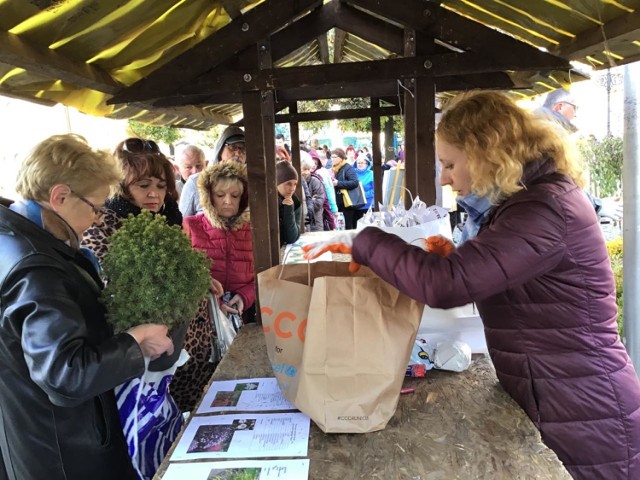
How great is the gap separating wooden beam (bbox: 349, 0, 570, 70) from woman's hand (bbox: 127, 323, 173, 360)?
68.6 inches

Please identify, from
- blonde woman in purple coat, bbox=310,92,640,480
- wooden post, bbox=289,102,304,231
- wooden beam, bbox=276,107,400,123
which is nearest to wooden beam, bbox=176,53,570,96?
blonde woman in purple coat, bbox=310,92,640,480

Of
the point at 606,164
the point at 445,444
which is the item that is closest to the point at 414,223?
the point at 445,444

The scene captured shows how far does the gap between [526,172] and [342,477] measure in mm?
997

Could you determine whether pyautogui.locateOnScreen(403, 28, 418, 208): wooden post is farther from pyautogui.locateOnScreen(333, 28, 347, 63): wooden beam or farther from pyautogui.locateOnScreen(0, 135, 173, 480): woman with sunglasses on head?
pyautogui.locateOnScreen(333, 28, 347, 63): wooden beam

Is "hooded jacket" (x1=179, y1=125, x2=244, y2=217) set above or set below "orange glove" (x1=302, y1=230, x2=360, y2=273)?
above

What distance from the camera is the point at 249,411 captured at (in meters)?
1.60

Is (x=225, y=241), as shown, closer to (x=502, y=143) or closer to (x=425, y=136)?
(x=425, y=136)

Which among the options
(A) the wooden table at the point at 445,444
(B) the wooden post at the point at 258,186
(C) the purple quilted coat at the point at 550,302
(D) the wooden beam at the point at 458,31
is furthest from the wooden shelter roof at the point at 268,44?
(A) the wooden table at the point at 445,444

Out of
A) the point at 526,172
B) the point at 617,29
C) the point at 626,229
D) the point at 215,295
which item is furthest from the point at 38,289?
the point at 626,229

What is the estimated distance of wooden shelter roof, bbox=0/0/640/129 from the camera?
1.93 m

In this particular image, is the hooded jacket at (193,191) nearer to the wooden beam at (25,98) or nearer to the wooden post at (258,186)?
the wooden beam at (25,98)

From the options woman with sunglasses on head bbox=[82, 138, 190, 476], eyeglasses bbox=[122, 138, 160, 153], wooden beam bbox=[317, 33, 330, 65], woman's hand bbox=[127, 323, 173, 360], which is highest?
wooden beam bbox=[317, 33, 330, 65]

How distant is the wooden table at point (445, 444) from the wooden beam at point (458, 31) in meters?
1.44

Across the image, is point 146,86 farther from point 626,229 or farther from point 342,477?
point 626,229
